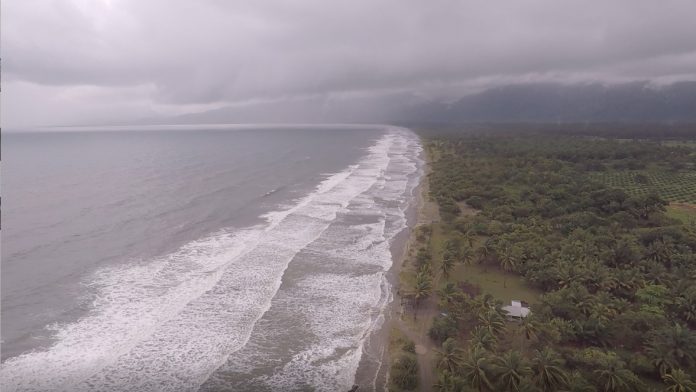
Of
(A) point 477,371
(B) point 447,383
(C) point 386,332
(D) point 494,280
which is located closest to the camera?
(A) point 477,371

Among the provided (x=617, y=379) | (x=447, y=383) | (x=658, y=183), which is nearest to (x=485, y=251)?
(x=617, y=379)

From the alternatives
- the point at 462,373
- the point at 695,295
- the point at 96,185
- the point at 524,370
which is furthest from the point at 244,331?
the point at 96,185

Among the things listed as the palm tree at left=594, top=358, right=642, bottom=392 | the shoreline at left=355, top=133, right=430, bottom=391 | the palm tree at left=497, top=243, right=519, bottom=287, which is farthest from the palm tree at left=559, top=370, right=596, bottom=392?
the palm tree at left=497, top=243, right=519, bottom=287

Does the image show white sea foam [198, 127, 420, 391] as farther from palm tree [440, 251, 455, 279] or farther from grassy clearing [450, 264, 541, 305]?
grassy clearing [450, 264, 541, 305]

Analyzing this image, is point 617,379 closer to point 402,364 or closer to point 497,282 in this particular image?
point 402,364

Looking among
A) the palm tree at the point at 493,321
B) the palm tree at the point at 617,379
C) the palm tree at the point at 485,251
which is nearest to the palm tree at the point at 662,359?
the palm tree at the point at 617,379

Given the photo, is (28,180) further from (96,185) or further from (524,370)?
(524,370)
